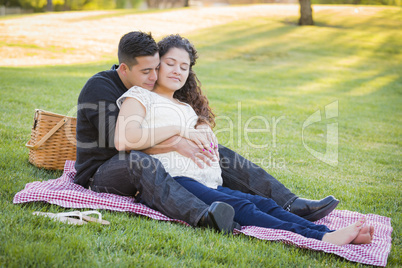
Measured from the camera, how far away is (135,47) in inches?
139

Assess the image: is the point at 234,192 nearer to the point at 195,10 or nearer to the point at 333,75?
the point at 333,75

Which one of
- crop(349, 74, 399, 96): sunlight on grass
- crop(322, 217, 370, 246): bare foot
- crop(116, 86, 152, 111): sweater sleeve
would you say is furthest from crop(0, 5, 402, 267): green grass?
crop(116, 86, 152, 111): sweater sleeve

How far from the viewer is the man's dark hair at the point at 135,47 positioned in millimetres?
3502

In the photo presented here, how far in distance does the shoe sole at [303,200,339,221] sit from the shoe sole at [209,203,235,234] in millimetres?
858

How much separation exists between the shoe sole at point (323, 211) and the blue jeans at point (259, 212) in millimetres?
341

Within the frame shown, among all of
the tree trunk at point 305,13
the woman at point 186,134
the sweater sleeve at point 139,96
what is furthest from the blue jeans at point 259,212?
the tree trunk at point 305,13

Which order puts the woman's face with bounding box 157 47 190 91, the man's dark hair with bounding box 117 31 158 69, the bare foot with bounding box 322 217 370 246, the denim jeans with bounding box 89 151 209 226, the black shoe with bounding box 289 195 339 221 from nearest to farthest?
the bare foot with bounding box 322 217 370 246, the denim jeans with bounding box 89 151 209 226, the black shoe with bounding box 289 195 339 221, the man's dark hair with bounding box 117 31 158 69, the woman's face with bounding box 157 47 190 91

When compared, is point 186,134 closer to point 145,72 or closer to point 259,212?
point 145,72

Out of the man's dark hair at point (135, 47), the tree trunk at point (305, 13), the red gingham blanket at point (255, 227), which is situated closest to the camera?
the red gingham blanket at point (255, 227)

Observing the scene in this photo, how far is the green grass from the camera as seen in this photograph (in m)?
2.44

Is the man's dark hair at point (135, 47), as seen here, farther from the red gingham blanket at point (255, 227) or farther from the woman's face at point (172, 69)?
the red gingham blanket at point (255, 227)

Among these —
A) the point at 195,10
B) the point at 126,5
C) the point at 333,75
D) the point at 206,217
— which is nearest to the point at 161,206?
the point at 206,217

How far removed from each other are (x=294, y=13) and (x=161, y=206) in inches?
1000

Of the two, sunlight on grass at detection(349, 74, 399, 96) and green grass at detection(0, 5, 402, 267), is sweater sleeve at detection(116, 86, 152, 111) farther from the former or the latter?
sunlight on grass at detection(349, 74, 399, 96)
